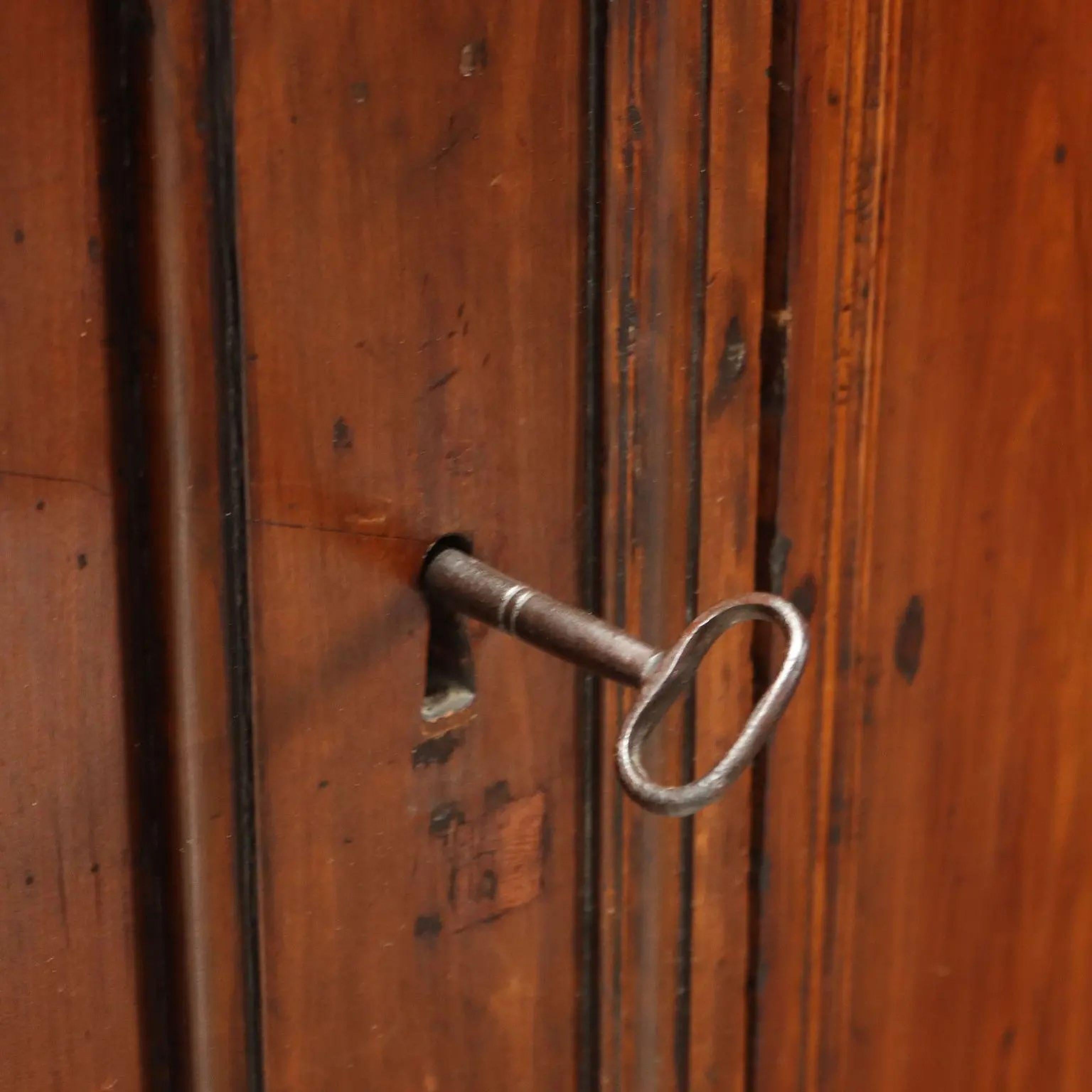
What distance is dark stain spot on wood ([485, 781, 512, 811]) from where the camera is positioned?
1.75ft

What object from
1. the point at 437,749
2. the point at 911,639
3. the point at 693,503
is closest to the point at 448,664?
the point at 437,749

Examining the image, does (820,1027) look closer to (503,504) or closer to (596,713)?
(596,713)

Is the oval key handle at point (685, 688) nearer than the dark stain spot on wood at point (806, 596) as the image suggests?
Yes

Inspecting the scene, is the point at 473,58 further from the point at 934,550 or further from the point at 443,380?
the point at 934,550

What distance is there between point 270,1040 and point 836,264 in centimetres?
40

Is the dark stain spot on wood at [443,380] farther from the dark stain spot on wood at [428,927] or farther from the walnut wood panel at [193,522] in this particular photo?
the dark stain spot on wood at [428,927]

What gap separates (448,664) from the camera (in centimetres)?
51

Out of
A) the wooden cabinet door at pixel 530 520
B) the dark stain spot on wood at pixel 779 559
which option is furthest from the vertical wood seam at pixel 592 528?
the dark stain spot on wood at pixel 779 559

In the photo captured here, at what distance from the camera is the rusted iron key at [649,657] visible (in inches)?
15.1

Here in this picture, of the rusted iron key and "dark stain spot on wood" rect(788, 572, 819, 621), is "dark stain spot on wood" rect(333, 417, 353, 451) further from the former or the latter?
"dark stain spot on wood" rect(788, 572, 819, 621)

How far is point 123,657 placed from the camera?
43cm

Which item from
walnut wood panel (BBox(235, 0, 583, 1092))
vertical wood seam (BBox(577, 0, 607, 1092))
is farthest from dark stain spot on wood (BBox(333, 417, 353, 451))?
vertical wood seam (BBox(577, 0, 607, 1092))

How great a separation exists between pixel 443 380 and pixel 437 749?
0.14m

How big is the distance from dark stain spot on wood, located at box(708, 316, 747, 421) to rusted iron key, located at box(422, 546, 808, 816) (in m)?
0.15
